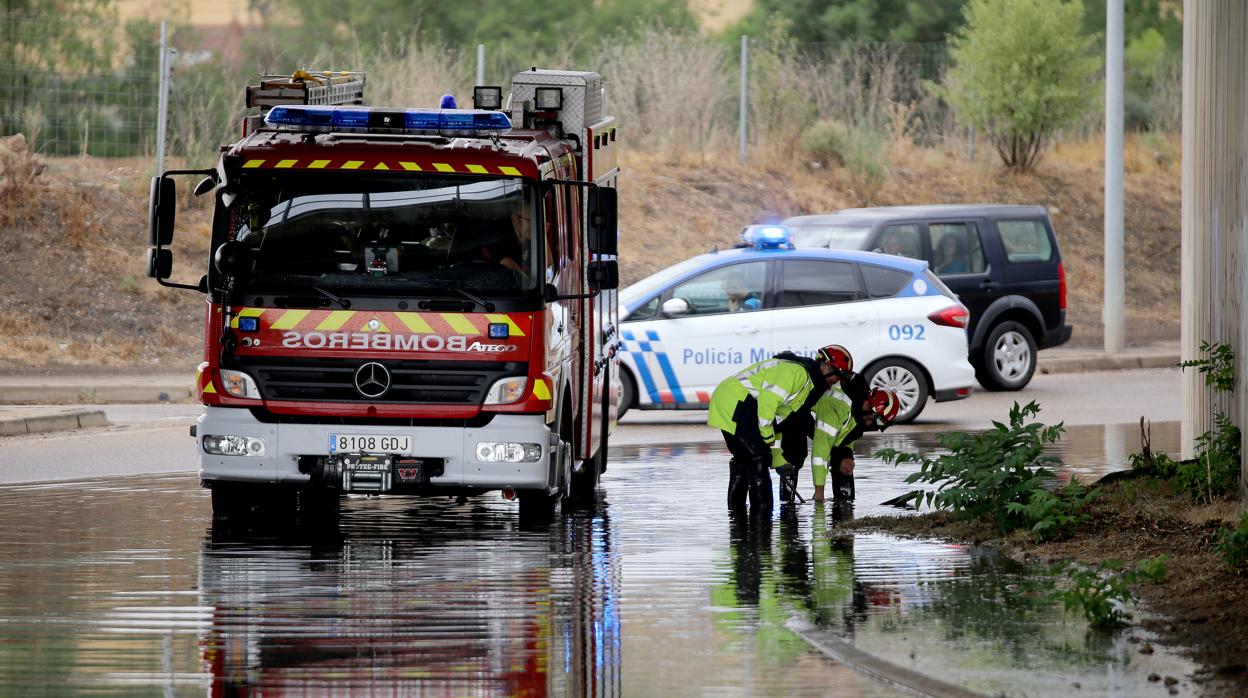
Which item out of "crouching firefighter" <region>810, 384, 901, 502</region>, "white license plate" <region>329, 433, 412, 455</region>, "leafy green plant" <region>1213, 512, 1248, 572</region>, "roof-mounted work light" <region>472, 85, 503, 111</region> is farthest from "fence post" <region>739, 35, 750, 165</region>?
"leafy green plant" <region>1213, 512, 1248, 572</region>

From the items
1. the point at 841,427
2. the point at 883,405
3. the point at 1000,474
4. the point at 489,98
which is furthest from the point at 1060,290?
the point at 1000,474

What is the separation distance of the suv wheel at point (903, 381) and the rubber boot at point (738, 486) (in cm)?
576

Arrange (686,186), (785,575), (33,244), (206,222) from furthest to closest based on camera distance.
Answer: (686,186) < (206,222) < (33,244) < (785,575)

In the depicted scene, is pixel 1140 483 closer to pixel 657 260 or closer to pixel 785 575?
pixel 785 575

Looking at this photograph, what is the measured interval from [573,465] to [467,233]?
215cm

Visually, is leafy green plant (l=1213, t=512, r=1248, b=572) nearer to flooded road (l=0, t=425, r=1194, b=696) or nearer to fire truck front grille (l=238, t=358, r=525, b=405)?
flooded road (l=0, t=425, r=1194, b=696)

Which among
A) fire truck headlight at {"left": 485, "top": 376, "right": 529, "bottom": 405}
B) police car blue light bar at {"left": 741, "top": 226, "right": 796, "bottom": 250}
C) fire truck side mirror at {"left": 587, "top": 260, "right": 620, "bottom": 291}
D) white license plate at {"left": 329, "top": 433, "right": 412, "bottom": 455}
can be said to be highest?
police car blue light bar at {"left": 741, "top": 226, "right": 796, "bottom": 250}

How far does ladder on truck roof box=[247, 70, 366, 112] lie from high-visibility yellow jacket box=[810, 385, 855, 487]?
13.2 feet

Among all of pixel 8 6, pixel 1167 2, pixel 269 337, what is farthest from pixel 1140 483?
pixel 1167 2

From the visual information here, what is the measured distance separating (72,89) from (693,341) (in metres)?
14.8

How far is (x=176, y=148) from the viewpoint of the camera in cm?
2978

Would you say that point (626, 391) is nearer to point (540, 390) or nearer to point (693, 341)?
point (693, 341)

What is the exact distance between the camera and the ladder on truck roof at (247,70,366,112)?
14.0m

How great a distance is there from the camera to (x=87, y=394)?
21875mm
